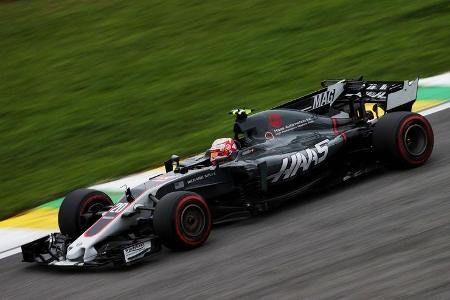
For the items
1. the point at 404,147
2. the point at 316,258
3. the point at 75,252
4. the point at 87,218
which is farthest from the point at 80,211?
the point at 404,147

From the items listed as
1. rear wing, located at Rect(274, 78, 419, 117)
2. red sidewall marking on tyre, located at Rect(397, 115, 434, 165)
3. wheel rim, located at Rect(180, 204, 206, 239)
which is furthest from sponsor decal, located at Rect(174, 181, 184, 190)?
red sidewall marking on tyre, located at Rect(397, 115, 434, 165)

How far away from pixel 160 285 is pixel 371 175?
3.28m

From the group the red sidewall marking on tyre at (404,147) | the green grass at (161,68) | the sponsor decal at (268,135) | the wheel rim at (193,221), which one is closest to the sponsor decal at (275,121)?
the sponsor decal at (268,135)

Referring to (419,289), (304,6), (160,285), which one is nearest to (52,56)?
(304,6)

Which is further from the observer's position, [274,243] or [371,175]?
[371,175]

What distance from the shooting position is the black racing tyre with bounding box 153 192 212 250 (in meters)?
8.51

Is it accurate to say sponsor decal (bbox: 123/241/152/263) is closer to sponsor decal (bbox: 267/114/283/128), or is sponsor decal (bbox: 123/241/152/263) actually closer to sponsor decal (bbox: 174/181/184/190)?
sponsor decal (bbox: 174/181/184/190)

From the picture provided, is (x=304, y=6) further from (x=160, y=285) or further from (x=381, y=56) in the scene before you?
(x=160, y=285)

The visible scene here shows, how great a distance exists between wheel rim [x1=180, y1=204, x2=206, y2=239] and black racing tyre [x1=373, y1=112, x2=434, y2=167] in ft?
7.36

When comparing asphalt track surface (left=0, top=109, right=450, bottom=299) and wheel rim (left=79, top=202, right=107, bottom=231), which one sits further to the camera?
wheel rim (left=79, top=202, right=107, bottom=231)

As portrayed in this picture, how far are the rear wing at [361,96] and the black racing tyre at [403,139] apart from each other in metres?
0.77

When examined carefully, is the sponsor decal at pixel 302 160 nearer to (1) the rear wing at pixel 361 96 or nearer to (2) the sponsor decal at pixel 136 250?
(1) the rear wing at pixel 361 96

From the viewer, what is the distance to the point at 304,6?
19891 millimetres

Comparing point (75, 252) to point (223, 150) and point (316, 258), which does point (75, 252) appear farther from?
point (316, 258)
